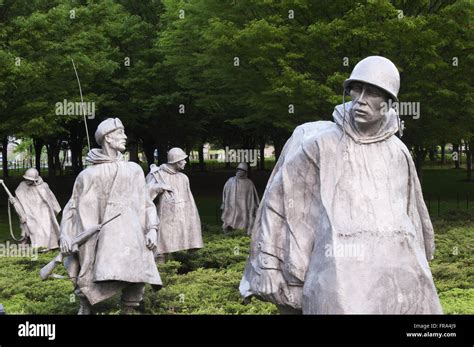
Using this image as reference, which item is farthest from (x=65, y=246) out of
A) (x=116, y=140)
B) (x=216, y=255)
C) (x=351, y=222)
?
(x=216, y=255)

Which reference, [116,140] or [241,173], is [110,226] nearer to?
[116,140]

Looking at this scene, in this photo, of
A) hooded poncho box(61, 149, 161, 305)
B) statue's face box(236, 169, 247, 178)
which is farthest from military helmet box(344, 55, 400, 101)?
statue's face box(236, 169, 247, 178)

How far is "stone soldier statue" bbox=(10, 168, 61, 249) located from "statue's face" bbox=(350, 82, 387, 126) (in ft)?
46.8

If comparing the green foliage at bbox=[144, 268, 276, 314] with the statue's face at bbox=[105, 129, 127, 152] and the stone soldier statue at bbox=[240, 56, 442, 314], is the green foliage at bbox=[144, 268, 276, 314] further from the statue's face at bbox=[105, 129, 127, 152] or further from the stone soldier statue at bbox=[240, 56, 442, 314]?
the stone soldier statue at bbox=[240, 56, 442, 314]

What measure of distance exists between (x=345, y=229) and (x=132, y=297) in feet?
17.4

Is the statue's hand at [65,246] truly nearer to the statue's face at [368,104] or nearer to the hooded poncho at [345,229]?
the hooded poncho at [345,229]

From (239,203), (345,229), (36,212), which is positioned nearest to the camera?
(345,229)

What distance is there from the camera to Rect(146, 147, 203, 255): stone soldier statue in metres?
16.1

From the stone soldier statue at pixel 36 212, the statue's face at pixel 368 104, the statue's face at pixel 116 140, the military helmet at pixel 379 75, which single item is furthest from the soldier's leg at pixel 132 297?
the stone soldier statue at pixel 36 212

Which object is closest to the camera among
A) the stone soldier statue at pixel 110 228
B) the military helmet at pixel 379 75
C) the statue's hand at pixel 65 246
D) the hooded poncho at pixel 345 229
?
the hooded poncho at pixel 345 229

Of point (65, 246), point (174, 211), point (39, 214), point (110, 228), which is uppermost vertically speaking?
point (110, 228)

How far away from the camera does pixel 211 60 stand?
22.8 metres

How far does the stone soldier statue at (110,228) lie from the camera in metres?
9.64

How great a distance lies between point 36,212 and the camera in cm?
1902
